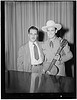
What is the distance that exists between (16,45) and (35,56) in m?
0.19

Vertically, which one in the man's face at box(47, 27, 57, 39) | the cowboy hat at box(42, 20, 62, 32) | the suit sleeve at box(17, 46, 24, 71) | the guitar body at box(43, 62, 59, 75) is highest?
the cowboy hat at box(42, 20, 62, 32)

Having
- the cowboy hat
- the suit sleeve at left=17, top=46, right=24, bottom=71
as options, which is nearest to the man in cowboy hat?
the cowboy hat

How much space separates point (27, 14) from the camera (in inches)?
89.0

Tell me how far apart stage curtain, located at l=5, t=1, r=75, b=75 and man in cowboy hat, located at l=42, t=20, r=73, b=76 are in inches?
1.8

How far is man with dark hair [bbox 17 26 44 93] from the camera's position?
2.23m

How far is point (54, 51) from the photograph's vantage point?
2.24m

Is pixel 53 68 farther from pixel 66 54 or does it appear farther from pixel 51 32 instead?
pixel 51 32

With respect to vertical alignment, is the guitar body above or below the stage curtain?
below

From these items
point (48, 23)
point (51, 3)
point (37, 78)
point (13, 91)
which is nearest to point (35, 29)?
point (48, 23)

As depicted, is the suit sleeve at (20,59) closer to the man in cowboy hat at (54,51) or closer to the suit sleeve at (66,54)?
the man in cowboy hat at (54,51)

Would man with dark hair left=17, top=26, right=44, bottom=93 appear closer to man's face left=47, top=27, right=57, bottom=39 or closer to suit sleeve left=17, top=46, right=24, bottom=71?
suit sleeve left=17, top=46, right=24, bottom=71

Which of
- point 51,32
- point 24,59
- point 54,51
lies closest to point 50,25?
point 51,32

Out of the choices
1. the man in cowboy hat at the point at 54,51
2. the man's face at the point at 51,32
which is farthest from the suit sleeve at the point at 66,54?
the man's face at the point at 51,32

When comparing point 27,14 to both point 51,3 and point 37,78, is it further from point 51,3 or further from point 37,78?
point 37,78
